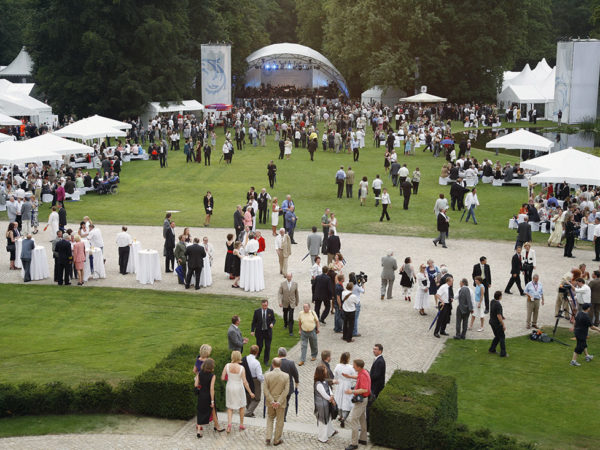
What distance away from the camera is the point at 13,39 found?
3081 inches

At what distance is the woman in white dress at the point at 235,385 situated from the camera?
400 inches

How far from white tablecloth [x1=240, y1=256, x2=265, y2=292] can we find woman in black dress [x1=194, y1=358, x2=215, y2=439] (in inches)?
286

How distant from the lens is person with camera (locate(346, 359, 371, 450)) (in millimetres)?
9867

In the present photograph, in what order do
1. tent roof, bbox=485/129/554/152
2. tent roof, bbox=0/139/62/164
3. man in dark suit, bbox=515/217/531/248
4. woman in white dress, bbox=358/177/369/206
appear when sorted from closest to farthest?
man in dark suit, bbox=515/217/531/248, tent roof, bbox=0/139/62/164, woman in white dress, bbox=358/177/369/206, tent roof, bbox=485/129/554/152

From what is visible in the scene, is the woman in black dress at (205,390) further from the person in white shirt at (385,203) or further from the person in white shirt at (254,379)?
the person in white shirt at (385,203)

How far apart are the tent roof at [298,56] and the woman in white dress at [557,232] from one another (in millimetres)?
47309

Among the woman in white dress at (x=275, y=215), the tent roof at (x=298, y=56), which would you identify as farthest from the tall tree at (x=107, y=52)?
the woman in white dress at (x=275, y=215)

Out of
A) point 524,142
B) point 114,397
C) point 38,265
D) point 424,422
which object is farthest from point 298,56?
point 424,422

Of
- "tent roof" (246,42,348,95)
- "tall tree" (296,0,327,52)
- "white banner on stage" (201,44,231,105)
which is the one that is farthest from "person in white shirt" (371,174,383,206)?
"tall tree" (296,0,327,52)

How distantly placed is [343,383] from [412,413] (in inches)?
40.7

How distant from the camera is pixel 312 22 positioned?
80500 millimetres

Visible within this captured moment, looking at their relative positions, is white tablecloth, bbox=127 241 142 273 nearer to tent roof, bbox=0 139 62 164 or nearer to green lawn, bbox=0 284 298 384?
green lawn, bbox=0 284 298 384

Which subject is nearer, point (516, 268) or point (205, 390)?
point (205, 390)

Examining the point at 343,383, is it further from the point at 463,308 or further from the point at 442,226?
the point at 442,226
